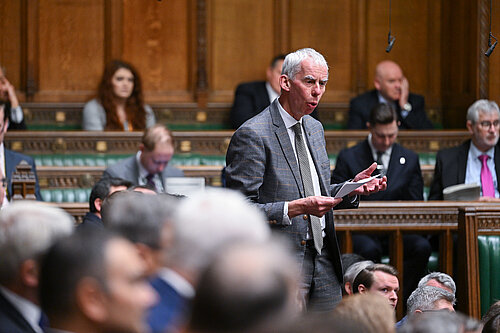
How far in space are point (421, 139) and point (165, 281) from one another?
5355 mm

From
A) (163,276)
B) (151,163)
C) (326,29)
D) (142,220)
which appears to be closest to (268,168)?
(142,220)

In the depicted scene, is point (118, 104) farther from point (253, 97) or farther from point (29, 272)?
point (29, 272)

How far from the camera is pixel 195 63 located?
8.35 metres

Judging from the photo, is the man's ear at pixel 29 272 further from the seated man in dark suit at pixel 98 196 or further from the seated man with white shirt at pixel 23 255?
the seated man in dark suit at pixel 98 196

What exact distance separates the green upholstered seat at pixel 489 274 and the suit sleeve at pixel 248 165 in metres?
1.70

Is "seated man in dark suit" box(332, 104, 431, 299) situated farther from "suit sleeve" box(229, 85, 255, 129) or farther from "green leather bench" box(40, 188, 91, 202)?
"green leather bench" box(40, 188, 91, 202)

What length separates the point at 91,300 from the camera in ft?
6.28

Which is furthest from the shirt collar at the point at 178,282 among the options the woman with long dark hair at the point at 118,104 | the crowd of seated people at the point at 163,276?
the woman with long dark hair at the point at 118,104

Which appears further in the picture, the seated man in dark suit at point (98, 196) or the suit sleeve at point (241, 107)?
the suit sleeve at point (241, 107)

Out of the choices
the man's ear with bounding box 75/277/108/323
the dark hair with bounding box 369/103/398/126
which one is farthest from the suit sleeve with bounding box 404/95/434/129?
the man's ear with bounding box 75/277/108/323

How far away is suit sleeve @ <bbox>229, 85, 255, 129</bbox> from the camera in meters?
7.53

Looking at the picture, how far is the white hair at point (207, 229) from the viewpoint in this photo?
181 cm

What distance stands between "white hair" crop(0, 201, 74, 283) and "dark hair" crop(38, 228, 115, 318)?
219 mm

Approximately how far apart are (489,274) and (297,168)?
1.66m
